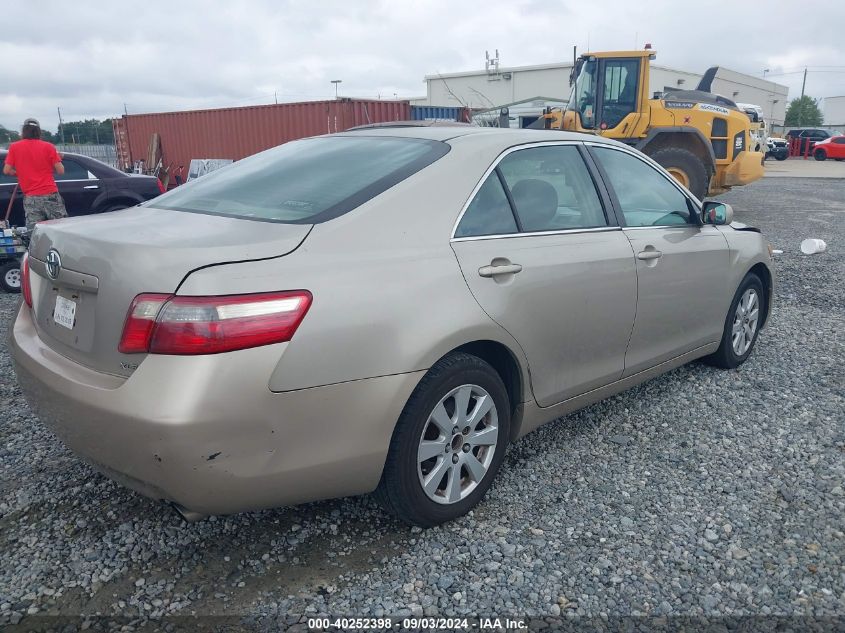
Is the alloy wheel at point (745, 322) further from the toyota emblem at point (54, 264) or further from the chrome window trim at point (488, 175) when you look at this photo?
the toyota emblem at point (54, 264)

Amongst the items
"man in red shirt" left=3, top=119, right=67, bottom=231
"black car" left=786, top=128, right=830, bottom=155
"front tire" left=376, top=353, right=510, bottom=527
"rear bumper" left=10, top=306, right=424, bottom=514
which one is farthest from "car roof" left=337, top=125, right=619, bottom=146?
"black car" left=786, top=128, right=830, bottom=155

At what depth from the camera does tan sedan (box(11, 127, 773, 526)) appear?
211 cm

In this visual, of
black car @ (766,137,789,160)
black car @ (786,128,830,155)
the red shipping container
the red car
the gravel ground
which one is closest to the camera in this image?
the gravel ground

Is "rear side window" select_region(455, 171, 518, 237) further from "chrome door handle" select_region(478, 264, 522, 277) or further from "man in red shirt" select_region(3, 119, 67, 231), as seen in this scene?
"man in red shirt" select_region(3, 119, 67, 231)

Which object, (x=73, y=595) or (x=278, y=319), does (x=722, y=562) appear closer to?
(x=278, y=319)

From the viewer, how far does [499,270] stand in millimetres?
2758

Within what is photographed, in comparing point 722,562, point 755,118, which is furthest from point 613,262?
point 755,118

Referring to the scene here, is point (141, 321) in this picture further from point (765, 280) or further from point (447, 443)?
point (765, 280)

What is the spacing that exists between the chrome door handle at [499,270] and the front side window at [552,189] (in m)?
0.28

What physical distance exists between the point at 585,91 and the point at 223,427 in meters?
11.7

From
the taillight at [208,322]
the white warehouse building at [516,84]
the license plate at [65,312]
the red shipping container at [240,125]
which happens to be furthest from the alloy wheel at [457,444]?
the white warehouse building at [516,84]

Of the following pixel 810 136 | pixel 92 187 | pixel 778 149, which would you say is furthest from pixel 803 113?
pixel 92 187

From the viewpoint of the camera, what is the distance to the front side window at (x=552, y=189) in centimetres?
307

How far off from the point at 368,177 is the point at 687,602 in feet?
6.44
